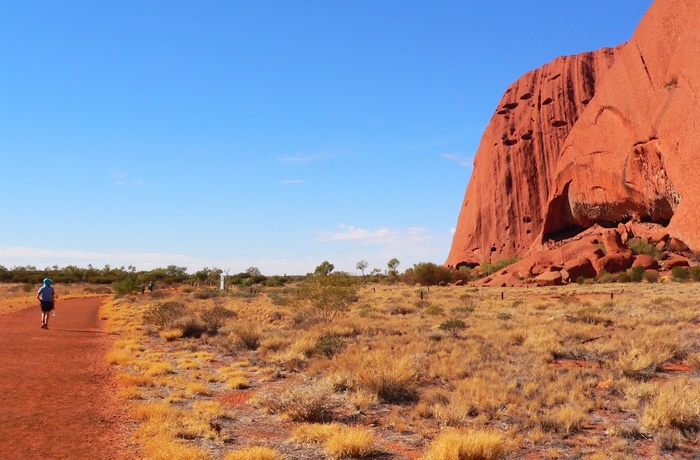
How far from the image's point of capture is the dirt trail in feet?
21.3

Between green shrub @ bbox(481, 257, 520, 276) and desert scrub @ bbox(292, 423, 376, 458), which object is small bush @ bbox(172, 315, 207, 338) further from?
green shrub @ bbox(481, 257, 520, 276)

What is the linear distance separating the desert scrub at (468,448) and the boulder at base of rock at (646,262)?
137 feet

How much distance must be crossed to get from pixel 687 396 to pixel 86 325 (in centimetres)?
2139

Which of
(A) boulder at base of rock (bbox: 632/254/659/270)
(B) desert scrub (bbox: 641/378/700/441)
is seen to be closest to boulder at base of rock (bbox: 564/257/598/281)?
(A) boulder at base of rock (bbox: 632/254/659/270)

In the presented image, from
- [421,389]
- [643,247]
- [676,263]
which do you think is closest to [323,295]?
[421,389]

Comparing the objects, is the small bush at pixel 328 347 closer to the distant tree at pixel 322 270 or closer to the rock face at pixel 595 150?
the distant tree at pixel 322 270

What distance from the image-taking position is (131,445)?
6.65 m

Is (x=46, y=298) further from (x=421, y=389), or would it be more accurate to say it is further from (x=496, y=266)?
(x=496, y=266)

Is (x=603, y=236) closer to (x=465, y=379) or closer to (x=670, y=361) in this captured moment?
(x=670, y=361)

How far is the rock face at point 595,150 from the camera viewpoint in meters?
43.8

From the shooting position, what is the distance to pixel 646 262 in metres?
42.5

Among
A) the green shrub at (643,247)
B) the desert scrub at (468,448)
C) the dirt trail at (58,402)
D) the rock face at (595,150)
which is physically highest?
the rock face at (595,150)

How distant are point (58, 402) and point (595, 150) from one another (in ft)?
181

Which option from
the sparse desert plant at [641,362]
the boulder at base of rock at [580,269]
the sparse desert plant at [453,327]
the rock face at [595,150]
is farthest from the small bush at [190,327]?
the rock face at [595,150]
